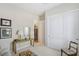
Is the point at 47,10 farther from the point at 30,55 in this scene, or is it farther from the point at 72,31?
the point at 30,55

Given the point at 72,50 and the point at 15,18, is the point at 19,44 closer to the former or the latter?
the point at 15,18

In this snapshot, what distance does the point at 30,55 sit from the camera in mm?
1705

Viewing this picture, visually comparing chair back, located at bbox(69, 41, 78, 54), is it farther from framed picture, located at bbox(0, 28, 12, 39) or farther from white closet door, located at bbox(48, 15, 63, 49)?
framed picture, located at bbox(0, 28, 12, 39)

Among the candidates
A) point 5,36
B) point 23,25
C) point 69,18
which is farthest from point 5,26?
point 69,18

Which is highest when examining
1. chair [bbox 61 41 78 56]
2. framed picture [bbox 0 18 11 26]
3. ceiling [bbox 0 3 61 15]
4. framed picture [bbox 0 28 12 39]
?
ceiling [bbox 0 3 61 15]

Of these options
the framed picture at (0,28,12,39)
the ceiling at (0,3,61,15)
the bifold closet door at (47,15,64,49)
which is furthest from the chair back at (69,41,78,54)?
the framed picture at (0,28,12,39)

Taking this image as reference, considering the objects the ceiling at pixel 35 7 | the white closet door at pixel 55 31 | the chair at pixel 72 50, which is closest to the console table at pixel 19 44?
the white closet door at pixel 55 31

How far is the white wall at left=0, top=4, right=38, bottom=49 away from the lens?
1.58m

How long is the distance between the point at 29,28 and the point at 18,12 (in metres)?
0.35

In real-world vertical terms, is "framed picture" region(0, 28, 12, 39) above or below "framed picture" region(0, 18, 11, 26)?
below

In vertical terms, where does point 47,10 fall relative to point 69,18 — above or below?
above

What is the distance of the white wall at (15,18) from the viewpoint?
5.19 ft

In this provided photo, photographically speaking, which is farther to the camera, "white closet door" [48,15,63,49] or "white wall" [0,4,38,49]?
"white closet door" [48,15,63,49]

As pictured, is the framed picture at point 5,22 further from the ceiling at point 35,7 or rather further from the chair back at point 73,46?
the chair back at point 73,46
